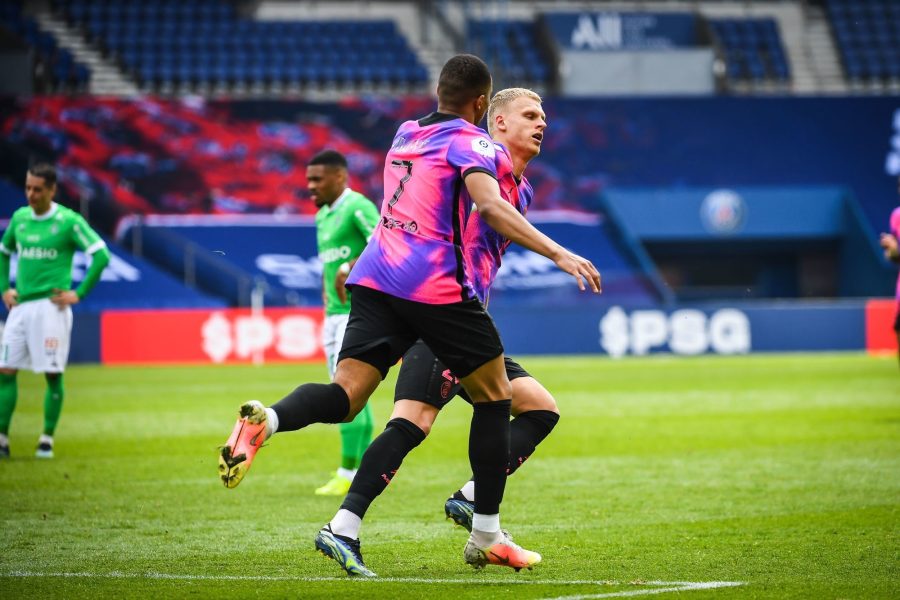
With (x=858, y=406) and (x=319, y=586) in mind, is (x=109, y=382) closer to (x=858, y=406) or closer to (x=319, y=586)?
(x=858, y=406)

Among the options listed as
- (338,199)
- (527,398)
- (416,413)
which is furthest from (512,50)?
(416,413)

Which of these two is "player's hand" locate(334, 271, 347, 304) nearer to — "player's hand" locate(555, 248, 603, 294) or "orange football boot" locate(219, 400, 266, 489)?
"orange football boot" locate(219, 400, 266, 489)

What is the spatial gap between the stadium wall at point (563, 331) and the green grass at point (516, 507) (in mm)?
10056

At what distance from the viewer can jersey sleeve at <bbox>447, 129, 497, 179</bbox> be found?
5090 millimetres

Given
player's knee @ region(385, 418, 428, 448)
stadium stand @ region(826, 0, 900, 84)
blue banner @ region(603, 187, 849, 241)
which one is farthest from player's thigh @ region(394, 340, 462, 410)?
stadium stand @ region(826, 0, 900, 84)

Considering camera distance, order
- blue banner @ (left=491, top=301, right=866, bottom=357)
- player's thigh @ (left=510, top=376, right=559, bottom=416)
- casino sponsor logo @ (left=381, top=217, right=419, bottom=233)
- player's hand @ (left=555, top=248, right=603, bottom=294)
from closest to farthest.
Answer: player's hand @ (left=555, top=248, right=603, bottom=294)
casino sponsor logo @ (left=381, top=217, right=419, bottom=233)
player's thigh @ (left=510, top=376, right=559, bottom=416)
blue banner @ (left=491, top=301, right=866, bottom=357)

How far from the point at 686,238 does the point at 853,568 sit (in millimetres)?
29193

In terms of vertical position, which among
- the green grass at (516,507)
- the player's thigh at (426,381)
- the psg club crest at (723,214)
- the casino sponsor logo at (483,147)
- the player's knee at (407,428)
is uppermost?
the psg club crest at (723,214)

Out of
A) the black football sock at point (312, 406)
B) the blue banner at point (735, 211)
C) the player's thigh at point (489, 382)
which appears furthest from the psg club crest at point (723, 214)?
the black football sock at point (312, 406)

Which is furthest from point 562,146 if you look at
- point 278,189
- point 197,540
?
point 197,540

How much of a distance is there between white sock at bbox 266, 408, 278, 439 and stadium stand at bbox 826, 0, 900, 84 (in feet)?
114

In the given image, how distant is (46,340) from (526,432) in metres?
5.98

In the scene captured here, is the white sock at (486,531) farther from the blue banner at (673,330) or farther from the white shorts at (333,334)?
the blue banner at (673,330)

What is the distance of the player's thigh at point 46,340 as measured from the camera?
35.0 feet
